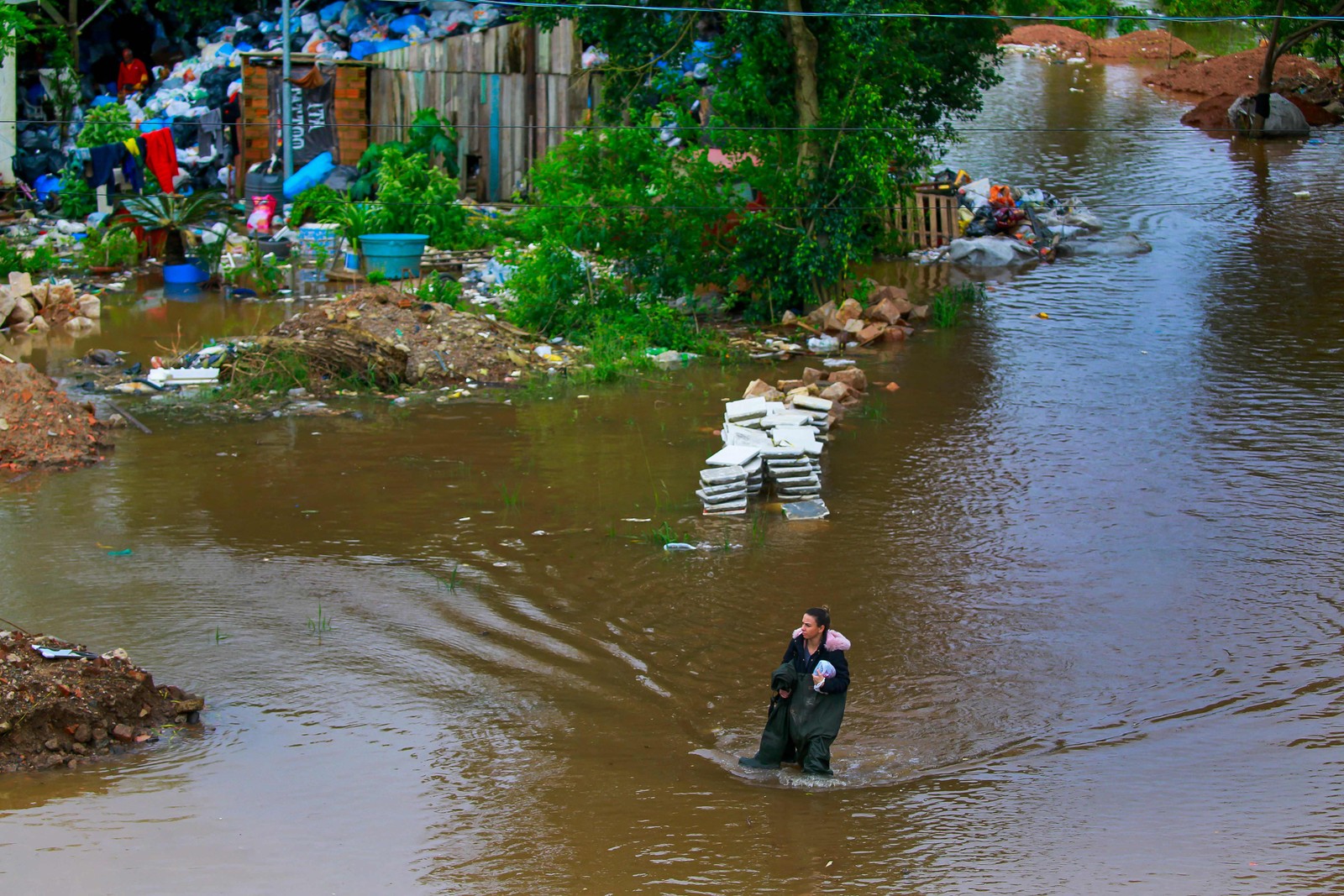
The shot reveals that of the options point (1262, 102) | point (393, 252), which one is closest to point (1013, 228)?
point (393, 252)

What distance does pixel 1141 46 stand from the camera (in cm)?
5034

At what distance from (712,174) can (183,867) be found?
12.5m

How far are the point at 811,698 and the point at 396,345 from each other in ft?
29.9

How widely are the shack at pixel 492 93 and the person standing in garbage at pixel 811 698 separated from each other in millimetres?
18310

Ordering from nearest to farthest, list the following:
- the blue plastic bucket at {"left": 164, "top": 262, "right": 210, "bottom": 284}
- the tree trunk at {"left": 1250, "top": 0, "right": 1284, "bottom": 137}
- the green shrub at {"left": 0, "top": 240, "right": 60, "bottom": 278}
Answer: the green shrub at {"left": 0, "top": 240, "right": 60, "bottom": 278} < the blue plastic bucket at {"left": 164, "top": 262, "right": 210, "bottom": 284} < the tree trunk at {"left": 1250, "top": 0, "right": 1284, "bottom": 137}

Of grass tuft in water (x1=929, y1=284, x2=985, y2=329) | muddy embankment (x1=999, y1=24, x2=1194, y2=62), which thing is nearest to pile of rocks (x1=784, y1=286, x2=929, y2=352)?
grass tuft in water (x1=929, y1=284, x2=985, y2=329)

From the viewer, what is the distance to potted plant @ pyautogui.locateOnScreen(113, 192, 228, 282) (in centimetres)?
1919

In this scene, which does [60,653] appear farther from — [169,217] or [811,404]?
[169,217]

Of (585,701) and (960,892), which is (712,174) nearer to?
(585,701)

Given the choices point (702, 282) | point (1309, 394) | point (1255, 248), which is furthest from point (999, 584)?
point (1255, 248)

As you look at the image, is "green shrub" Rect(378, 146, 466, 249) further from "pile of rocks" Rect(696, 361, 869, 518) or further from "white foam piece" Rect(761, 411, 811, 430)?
"white foam piece" Rect(761, 411, 811, 430)

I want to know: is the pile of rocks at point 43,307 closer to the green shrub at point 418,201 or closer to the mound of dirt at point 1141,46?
the green shrub at point 418,201

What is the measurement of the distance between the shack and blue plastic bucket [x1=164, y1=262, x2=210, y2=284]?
568 centimetres

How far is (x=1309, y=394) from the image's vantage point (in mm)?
13469
